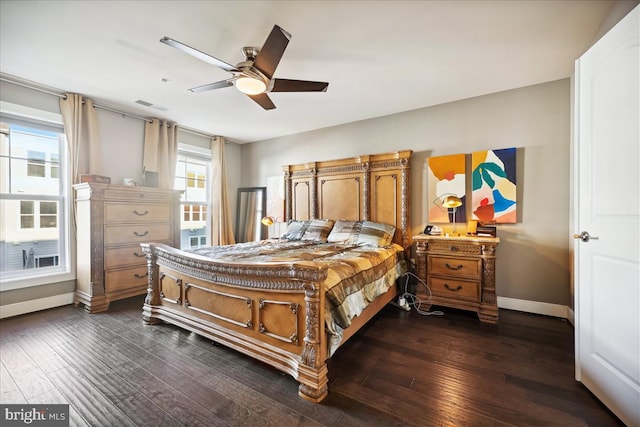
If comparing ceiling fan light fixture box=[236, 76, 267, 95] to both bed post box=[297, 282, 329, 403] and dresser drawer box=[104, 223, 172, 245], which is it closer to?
bed post box=[297, 282, 329, 403]

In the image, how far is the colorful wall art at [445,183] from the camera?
10.7ft

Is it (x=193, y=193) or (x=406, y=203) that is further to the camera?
(x=193, y=193)

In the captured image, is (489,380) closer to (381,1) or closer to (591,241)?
(591,241)

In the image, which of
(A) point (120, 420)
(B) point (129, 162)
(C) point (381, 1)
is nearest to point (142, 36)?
(C) point (381, 1)

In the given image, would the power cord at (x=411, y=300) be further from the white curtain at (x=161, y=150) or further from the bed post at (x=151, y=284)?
the white curtain at (x=161, y=150)

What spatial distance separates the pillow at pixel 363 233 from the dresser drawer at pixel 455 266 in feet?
2.05

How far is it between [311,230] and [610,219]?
3078 mm

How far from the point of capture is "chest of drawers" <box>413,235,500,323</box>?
2703 mm

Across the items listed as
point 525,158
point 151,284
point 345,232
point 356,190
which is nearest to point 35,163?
point 151,284

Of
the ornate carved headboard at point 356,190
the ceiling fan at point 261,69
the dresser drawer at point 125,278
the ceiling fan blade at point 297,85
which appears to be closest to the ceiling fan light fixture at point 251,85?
the ceiling fan at point 261,69

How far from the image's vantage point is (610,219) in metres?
1.46

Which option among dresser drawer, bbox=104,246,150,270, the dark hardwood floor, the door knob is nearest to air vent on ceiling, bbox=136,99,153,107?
dresser drawer, bbox=104,246,150,270

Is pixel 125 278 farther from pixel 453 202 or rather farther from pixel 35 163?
pixel 453 202

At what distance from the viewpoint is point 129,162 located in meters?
3.86
